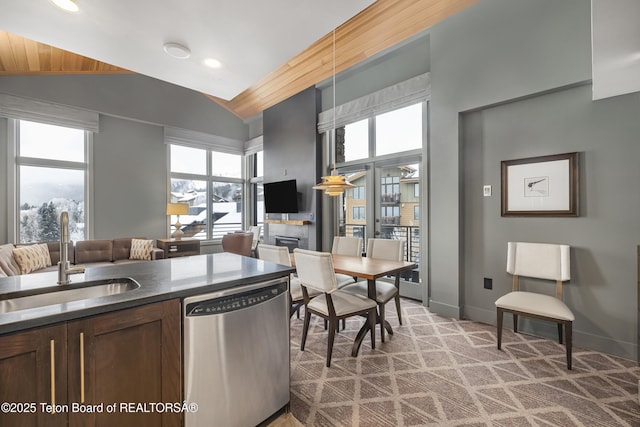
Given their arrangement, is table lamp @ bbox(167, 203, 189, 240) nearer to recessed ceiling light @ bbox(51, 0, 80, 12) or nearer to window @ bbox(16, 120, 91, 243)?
window @ bbox(16, 120, 91, 243)

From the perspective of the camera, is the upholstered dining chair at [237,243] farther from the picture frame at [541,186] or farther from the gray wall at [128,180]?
the picture frame at [541,186]

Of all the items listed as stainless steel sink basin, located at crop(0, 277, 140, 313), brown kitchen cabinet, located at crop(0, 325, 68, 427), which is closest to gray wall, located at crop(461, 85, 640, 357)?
stainless steel sink basin, located at crop(0, 277, 140, 313)

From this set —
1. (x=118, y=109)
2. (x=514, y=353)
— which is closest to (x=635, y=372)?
(x=514, y=353)

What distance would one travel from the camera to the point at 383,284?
3004mm

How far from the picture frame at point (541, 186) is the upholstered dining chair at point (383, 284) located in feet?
4.00

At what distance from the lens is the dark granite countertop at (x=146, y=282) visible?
0.95 metres

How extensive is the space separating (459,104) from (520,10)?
0.97m

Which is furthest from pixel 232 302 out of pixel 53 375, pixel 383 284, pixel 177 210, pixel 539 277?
pixel 177 210

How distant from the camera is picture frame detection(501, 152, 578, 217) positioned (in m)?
2.62

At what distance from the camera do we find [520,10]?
279 centimetres

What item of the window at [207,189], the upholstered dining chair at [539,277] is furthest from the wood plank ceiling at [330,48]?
the upholstered dining chair at [539,277]

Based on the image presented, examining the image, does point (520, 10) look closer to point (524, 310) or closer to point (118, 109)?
point (524, 310)

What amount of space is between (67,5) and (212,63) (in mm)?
820

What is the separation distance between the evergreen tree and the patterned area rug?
476 cm
